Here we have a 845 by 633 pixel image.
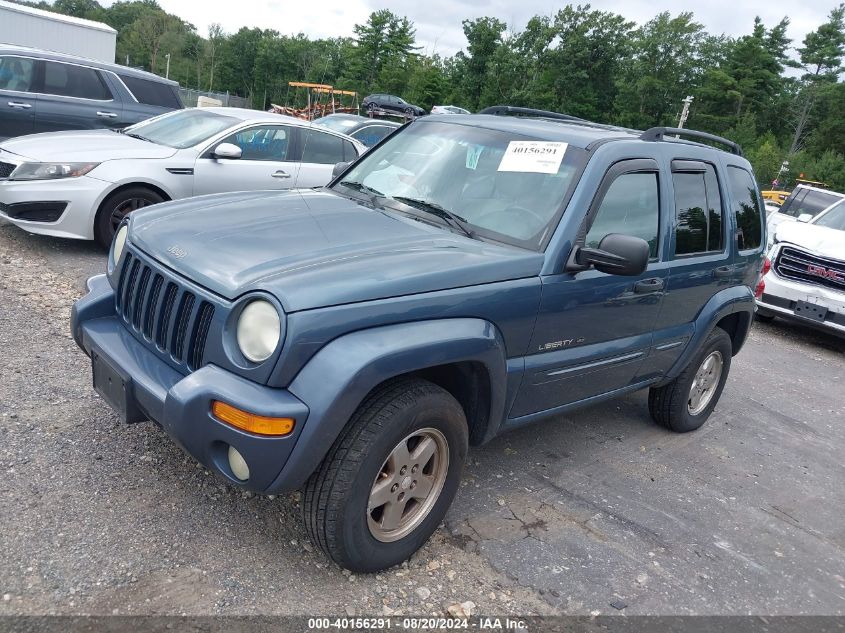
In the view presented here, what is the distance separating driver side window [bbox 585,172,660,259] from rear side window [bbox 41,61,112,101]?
8.17 metres

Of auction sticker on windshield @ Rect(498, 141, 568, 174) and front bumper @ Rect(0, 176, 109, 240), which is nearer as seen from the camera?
auction sticker on windshield @ Rect(498, 141, 568, 174)

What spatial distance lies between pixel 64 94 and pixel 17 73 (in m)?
0.57

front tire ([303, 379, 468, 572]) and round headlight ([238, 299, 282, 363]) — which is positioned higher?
round headlight ([238, 299, 282, 363])

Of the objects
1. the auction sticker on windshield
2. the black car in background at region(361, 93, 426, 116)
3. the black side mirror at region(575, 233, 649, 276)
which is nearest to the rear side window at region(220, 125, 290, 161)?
the auction sticker on windshield

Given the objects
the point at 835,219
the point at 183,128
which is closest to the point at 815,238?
the point at 835,219

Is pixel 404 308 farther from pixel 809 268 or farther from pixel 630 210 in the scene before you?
pixel 809 268

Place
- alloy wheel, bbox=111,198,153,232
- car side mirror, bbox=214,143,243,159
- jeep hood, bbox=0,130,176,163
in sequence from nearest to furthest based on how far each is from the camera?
jeep hood, bbox=0,130,176,163
alloy wheel, bbox=111,198,153,232
car side mirror, bbox=214,143,243,159

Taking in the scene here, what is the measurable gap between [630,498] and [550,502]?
1.73 feet

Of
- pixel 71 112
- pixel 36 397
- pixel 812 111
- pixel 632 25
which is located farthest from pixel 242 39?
pixel 36 397

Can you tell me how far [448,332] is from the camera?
2.76 metres

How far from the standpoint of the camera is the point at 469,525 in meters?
3.40

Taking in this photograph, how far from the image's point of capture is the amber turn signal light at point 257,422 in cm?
241

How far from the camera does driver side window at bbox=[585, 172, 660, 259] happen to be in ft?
11.6

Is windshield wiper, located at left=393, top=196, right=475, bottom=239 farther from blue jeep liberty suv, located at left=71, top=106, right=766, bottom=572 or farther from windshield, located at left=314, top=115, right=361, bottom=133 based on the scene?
windshield, located at left=314, top=115, right=361, bottom=133
